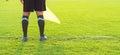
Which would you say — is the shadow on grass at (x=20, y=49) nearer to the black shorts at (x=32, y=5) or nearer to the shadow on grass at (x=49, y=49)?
the shadow on grass at (x=49, y=49)

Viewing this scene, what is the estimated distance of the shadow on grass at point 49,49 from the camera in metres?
7.88

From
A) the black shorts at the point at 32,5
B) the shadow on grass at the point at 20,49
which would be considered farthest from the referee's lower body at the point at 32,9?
the shadow on grass at the point at 20,49

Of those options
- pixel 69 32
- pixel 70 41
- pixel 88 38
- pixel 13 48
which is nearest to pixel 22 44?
pixel 13 48

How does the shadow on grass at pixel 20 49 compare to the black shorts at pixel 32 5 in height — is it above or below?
below

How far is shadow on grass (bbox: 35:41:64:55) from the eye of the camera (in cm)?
788

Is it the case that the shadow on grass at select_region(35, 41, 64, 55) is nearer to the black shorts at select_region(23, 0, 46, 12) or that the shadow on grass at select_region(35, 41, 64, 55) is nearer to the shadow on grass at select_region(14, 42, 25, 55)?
the shadow on grass at select_region(14, 42, 25, 55)

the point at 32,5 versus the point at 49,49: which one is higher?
the point at 32,5

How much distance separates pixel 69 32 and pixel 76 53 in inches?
139

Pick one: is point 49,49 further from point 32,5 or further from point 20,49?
point 32,5

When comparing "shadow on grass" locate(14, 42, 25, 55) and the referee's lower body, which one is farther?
the referee's lower body

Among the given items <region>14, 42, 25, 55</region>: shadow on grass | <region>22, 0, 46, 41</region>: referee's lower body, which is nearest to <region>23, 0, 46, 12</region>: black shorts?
<region>22, 0, 46, 41</region>: referee's lower body

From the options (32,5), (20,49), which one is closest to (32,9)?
(32,5)

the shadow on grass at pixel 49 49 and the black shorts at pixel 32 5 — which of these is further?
the black shorts at pixel 32 5

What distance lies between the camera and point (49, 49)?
27.4ft
